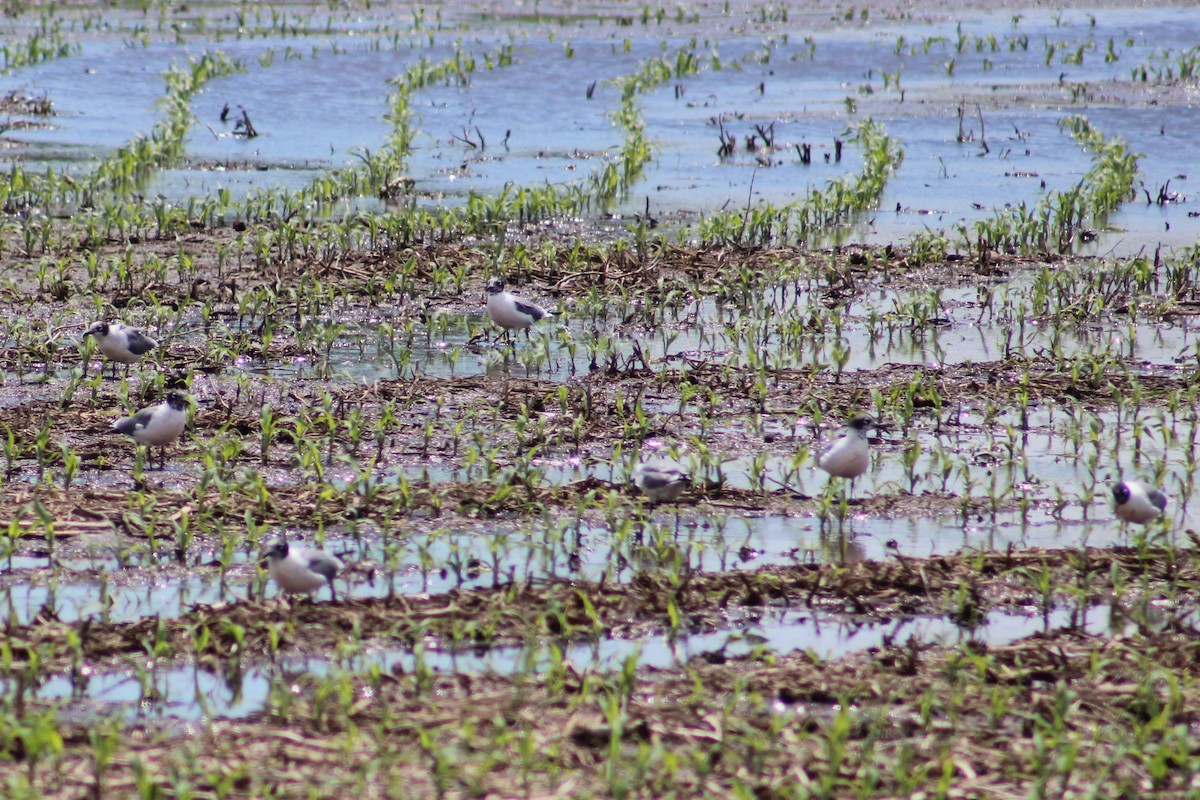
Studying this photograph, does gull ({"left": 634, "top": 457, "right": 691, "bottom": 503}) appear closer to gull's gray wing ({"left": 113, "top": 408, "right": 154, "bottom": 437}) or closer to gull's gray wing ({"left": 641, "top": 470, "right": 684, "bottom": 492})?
gull's gray wing ({"left": 641, "top": 470, "right": 684, "bottom": 492})

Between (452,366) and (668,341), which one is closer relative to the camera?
(452,366)

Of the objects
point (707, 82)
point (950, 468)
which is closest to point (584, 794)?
point (950, 468)

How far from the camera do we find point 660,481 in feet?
22.8

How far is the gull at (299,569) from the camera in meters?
5.84

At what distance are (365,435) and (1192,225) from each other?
9093 mm

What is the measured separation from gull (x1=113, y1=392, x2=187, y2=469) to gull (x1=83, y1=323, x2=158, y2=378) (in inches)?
63.4

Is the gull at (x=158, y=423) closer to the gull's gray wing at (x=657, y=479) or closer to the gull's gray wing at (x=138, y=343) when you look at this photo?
the gull's gray wing at (x=138, y=343)

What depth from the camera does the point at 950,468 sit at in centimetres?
746

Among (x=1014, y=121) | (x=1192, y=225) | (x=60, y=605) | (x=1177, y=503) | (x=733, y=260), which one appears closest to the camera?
(x=60, y=605)

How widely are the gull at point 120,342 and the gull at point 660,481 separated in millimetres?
3482

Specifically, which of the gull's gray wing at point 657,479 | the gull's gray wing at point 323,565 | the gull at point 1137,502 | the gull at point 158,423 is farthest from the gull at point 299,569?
the gull at point 1137,502

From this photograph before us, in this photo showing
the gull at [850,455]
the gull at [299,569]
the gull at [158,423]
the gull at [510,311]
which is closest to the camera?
the gull at [299,569]

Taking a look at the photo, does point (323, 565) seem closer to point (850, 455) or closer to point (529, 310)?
point (850, 455)

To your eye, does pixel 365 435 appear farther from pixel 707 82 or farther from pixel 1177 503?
pixel 707 82
